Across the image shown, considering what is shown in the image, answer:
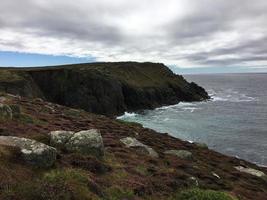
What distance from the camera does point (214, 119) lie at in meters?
85.8

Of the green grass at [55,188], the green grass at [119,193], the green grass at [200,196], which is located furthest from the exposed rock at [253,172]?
the green grass at [55,188]

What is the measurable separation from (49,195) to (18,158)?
13.2ft

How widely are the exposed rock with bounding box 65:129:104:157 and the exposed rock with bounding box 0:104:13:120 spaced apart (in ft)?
22.7

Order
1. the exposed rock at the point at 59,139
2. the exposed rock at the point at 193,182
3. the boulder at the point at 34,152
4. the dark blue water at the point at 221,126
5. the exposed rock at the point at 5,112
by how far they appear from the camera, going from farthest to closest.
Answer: the dark blue water at the point at 221,126, the exposed rock at the point at 5,112, the exposed rock at the point at 193,182, the exposed rock at the point at 59,139, the boulder at the point at 34,152

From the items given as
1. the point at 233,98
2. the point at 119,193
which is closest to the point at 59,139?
the point at 119,193

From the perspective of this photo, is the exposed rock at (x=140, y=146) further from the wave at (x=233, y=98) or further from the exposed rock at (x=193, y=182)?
the wave at (x=233, y=98)

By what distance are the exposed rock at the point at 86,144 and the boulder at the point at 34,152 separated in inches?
120

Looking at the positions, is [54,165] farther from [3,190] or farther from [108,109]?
[108,109]

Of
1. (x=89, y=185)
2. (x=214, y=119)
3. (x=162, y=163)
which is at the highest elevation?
(x=89, y=185)

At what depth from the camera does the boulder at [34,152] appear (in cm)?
1536

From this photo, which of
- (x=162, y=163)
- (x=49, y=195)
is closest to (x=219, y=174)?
(x=162, y=163)

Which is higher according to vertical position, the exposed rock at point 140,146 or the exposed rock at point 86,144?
the exposed rock at point 86,144

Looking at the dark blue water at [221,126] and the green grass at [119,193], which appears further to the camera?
the dark blue water at [221,126]

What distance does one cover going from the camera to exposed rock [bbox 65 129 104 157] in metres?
19.4
